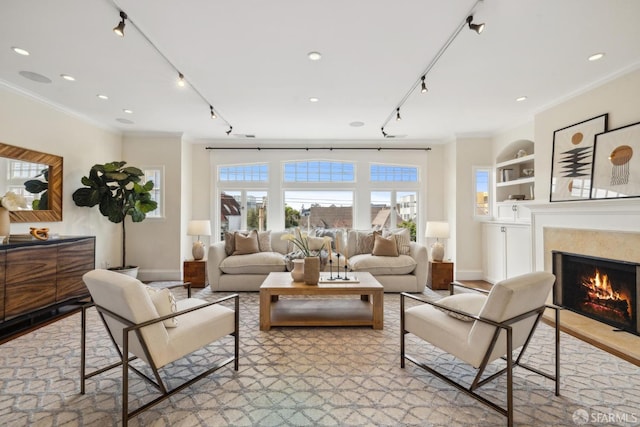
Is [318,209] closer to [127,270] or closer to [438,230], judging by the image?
[438,230]

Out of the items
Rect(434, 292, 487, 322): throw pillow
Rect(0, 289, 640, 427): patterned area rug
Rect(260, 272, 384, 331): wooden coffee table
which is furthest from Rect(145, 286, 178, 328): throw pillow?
Rect(434, 292, 487, 322): throw pillow

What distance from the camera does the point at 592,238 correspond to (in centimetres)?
333

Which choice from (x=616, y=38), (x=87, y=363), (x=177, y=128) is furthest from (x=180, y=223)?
(x=616, y=38)

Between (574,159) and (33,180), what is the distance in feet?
22.0

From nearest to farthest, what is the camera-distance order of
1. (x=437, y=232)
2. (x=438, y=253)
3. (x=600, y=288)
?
1. (x=600, y=288)
2. (x=438, y=253)
3. (x=437, y=232)

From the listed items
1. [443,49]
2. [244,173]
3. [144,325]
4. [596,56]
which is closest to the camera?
[144,325]

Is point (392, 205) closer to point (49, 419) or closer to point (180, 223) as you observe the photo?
point (180, 223)

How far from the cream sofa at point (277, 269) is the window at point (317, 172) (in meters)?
2.10

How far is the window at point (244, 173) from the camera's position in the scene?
611cm

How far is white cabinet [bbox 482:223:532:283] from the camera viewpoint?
4.49 metres

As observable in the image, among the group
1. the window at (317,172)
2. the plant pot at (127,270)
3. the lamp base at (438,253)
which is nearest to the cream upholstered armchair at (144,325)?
the plant pot at (127,270)

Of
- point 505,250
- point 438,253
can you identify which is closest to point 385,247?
point 438,253

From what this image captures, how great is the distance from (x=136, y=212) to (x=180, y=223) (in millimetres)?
843

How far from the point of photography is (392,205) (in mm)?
6145
